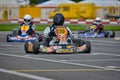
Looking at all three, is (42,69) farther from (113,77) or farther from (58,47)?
(58,47)

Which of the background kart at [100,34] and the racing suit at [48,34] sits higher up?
the racing suit at [48,34]

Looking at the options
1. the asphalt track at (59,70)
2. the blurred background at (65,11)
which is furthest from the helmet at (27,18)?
the blurred background at (65,11)

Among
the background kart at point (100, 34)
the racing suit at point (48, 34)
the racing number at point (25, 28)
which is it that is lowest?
the background kart at point (100, 34)

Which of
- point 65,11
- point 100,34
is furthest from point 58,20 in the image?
point 65,11

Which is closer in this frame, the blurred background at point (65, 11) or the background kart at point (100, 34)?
the background kart at point (100, 34)

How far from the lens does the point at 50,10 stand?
168ft

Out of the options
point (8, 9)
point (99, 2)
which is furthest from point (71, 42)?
point (99, 2)

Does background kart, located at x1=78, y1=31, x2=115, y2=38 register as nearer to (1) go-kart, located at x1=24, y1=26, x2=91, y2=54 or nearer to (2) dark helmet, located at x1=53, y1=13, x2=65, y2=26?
(1) go-kart, located at x1=24, y1=26, x2=91, y2=54

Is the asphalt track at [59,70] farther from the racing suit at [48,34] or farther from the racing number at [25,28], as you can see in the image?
the racing number at [25,28]

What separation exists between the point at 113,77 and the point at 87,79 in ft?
1.64

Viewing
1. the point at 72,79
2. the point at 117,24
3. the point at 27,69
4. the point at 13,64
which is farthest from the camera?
the point at 117,24

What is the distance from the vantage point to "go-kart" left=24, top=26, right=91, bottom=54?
A: 15.6m

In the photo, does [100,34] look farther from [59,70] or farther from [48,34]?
[59,70]

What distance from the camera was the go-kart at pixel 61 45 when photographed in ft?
51.0
